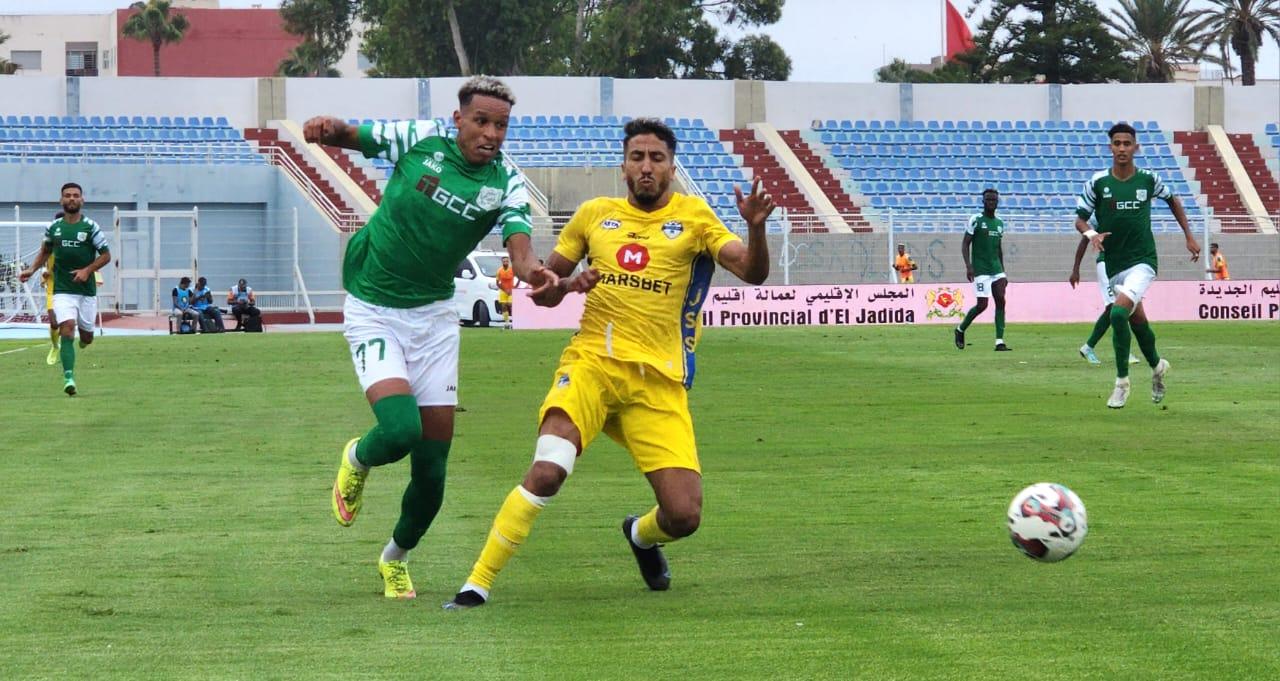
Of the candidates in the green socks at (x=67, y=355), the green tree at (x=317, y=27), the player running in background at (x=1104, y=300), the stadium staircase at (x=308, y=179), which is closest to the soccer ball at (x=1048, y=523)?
the player running in background at (x=1104, y=300)

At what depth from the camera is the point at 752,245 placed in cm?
723

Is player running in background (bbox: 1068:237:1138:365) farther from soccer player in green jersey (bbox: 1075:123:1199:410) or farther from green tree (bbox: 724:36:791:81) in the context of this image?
green tree (bbox: 724:36:791:81)

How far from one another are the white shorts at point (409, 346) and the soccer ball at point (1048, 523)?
2401 mm

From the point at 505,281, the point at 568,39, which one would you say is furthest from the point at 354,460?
the point at 568,39

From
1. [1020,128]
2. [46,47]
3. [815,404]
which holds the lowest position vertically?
[815,404]

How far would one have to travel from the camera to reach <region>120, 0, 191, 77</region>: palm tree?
90.8 m

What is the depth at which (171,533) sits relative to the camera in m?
9.28

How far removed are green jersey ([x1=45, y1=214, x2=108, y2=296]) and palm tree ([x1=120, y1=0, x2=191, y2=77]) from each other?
243 ft

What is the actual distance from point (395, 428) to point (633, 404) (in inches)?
38.4

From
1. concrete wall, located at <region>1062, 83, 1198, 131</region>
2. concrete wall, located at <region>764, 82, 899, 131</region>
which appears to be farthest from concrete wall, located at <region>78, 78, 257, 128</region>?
concrete wall, located at <region>1062, 83, 1198, 131</region>

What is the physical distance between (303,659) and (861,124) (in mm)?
53272

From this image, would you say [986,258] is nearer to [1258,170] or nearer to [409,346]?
[409,346]

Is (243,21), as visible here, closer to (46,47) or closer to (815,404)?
(46,47)

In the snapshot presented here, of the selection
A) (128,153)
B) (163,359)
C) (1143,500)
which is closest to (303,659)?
(1143,500)
